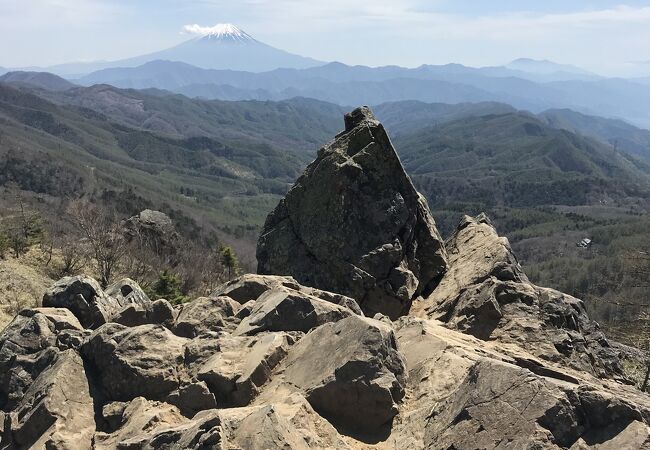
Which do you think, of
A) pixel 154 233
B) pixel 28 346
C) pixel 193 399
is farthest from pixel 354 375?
pixel 154 233

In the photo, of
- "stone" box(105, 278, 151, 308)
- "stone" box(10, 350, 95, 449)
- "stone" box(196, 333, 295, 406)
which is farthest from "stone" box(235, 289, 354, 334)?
"stone" box(105, 278, 151, 308)

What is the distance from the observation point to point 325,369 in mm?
12945

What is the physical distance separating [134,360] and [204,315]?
363 centimetres

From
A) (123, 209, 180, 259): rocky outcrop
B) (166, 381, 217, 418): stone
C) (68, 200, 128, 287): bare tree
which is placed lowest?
(123, 209, 180, 259): rocky outcrop

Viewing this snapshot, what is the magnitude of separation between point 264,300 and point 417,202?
12303 mm

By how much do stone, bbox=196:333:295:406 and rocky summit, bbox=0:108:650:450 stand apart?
0.04 metres

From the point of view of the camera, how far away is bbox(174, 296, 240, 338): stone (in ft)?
54.2

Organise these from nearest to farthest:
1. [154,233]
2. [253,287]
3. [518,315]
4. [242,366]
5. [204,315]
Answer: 1. [242,366]
2. [204,315]
3. [518,315]
4. [253,287]
5. [154,233]

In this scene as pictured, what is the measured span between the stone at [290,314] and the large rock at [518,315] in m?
5.53

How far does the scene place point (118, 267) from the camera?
4216 centimetres

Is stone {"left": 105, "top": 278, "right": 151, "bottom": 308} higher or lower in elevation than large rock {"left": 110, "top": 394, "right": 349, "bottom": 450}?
lower

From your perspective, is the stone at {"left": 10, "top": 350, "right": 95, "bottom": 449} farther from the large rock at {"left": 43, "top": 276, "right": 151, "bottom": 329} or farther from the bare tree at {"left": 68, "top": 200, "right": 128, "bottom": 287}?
the bare tree at {"left": 68, "top": 200, "right": 128, "bottom": 287}

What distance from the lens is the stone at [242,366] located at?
13.1 metres

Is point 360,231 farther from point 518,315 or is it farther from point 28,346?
point 28,346
